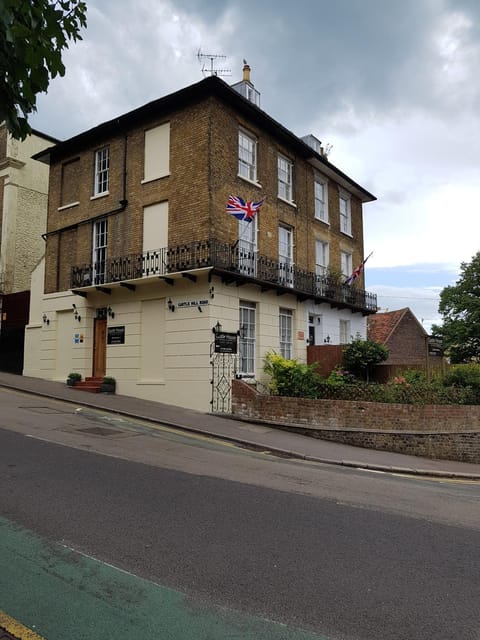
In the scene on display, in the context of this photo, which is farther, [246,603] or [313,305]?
[313,305]

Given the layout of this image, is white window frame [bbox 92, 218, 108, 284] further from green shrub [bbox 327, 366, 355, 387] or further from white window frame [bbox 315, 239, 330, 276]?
green shrub [bbox 327, 366, 355, 387]

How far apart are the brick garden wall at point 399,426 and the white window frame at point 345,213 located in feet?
42.6

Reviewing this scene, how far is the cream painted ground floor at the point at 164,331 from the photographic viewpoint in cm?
1638

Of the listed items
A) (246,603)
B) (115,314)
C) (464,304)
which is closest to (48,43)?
(246,603)

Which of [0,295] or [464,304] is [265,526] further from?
[464,304]

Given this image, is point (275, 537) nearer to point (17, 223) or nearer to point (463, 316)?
point (17, 223)

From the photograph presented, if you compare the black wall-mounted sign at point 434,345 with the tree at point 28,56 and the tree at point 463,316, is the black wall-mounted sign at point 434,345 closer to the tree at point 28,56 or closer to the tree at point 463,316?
the tree at point 28,56

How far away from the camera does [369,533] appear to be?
5727mm

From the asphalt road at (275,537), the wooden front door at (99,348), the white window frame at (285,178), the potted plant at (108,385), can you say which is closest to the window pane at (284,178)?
the white window frame at (285,178)

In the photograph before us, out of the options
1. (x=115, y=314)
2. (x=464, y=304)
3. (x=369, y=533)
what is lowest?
(x=369, y=533)

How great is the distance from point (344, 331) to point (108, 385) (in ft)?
36.1

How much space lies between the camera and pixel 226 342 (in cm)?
1642

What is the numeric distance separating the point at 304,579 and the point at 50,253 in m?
20.2

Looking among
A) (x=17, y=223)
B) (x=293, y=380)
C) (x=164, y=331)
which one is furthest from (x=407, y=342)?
(x=17, y=223)
